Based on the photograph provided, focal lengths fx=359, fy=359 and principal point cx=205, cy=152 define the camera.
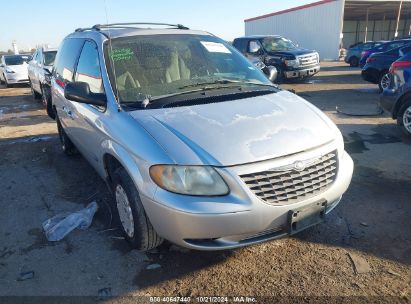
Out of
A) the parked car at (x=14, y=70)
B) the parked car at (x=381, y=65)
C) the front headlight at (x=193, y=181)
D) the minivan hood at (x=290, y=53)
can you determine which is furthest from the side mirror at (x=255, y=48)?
the front headlight at (x=193, y=181)

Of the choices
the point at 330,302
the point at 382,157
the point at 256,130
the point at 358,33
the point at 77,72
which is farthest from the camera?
the point at 358,33

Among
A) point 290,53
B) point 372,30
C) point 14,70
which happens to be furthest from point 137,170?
point 372,30

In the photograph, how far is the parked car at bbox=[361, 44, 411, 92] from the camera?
10.9 m

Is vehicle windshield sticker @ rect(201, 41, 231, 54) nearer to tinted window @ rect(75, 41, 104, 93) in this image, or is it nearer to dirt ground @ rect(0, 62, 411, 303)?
tinted window @ rect(75, 41, 104, 93)

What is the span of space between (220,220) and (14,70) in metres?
16.8

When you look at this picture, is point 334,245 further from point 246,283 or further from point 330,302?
point 246,283

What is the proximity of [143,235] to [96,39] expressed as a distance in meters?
2.11

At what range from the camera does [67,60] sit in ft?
15.3

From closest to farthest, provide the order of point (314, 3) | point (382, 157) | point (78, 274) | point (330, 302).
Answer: point (330, 302), point (78, 274), point (382, 157), point (314, 3)

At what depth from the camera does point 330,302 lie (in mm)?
2424

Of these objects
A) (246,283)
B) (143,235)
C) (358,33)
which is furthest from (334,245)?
(358,33)

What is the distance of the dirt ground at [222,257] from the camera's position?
8.52 ft

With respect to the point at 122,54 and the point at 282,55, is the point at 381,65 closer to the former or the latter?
the point at 282,55

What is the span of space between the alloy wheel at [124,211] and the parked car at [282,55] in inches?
438
